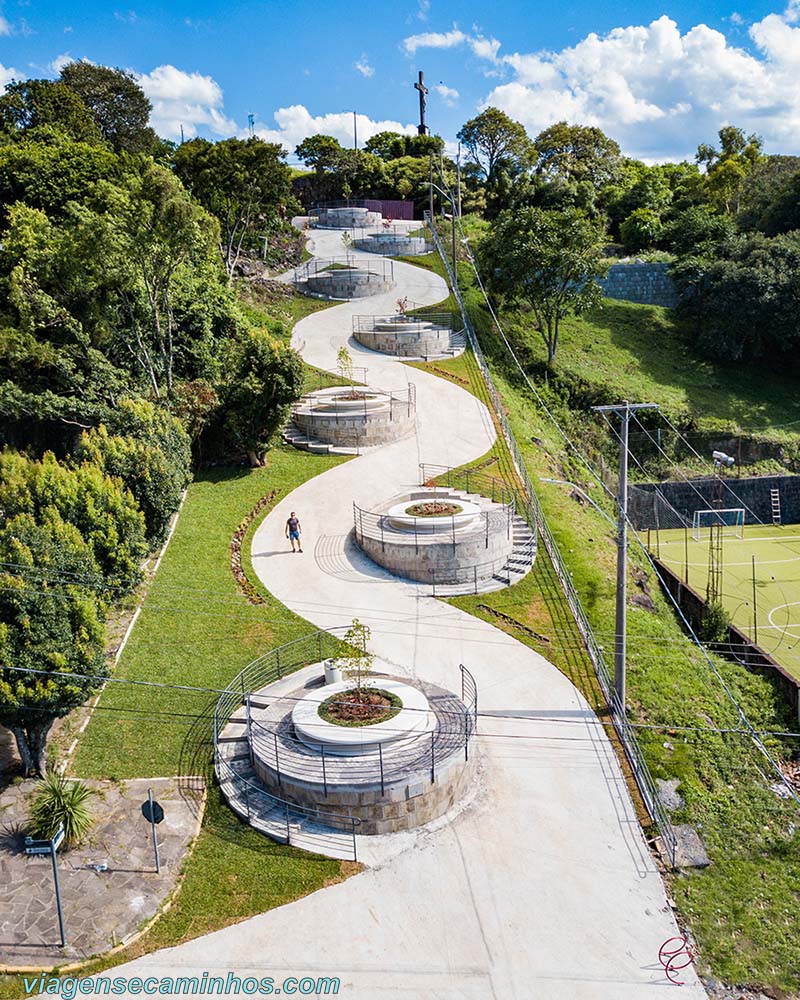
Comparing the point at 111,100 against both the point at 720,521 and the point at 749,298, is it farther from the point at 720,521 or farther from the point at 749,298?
the point at 720,521

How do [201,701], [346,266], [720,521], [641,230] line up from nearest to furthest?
[201,701], [720,521], [346,266], [641,230]

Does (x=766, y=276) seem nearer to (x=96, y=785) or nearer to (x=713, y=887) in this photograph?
(x=713, y=887)

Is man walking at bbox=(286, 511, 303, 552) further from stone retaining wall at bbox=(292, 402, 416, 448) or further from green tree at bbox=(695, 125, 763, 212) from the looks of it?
green tree at bbox=(695, 125, 763, 212)

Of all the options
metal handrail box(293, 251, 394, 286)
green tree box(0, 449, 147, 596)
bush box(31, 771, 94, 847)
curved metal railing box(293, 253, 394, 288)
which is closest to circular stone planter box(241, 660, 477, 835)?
bush box(31, 771, 94, 847)

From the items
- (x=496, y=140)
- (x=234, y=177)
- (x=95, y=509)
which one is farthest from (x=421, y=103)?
(x=95, y=509)

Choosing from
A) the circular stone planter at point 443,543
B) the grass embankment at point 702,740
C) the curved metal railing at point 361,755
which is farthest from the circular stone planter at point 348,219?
the curved metal railing at point 361,755

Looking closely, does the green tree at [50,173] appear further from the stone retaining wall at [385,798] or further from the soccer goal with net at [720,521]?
the stone retaining wall at [385,798]

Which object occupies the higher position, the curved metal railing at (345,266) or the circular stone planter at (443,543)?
the curved metal railing at (345,266)
